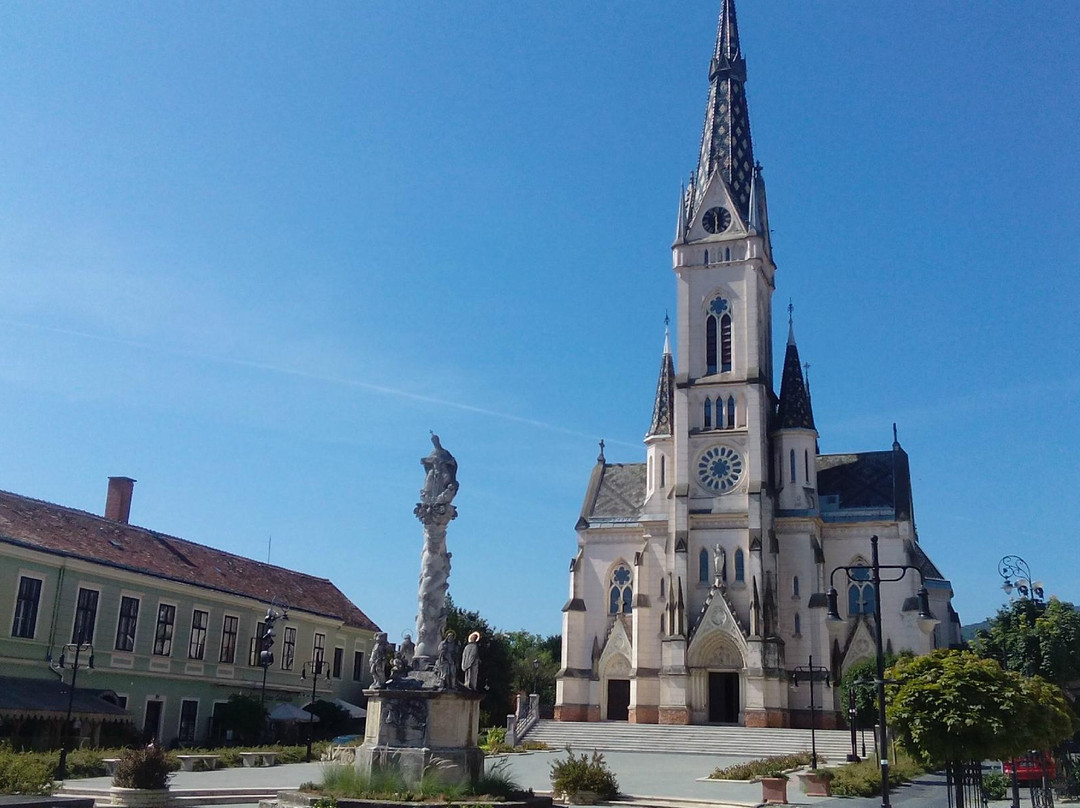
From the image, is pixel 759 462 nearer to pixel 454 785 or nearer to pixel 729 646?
pixel 729 646

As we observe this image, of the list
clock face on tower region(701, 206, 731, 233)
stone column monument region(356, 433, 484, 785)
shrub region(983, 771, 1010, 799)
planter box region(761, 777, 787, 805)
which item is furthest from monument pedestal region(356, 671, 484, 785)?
clock face on tower region(701, 206, 731, 233)

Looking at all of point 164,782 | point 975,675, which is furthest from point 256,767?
point 975,675

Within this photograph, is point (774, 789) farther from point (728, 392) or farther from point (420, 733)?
point (728, 392)

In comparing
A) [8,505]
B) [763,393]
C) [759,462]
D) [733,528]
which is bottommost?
[8,505]

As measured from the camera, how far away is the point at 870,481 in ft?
197

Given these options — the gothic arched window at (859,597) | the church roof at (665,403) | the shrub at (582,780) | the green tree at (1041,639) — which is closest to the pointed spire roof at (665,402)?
the church roof at (665,403)

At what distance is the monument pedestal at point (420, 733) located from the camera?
19766 millimetres

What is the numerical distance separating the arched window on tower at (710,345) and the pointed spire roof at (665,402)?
8.53 feet

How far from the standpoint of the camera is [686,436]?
59094mm

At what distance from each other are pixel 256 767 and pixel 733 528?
3060 cm

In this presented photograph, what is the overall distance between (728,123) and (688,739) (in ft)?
123

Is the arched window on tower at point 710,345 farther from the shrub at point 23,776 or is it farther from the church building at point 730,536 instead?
the shrub at point 23,776

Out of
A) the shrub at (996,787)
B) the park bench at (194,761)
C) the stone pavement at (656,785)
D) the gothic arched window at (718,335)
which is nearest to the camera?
the stone pavement at (656,785)

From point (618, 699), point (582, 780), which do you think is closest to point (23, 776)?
point (582, 780)
